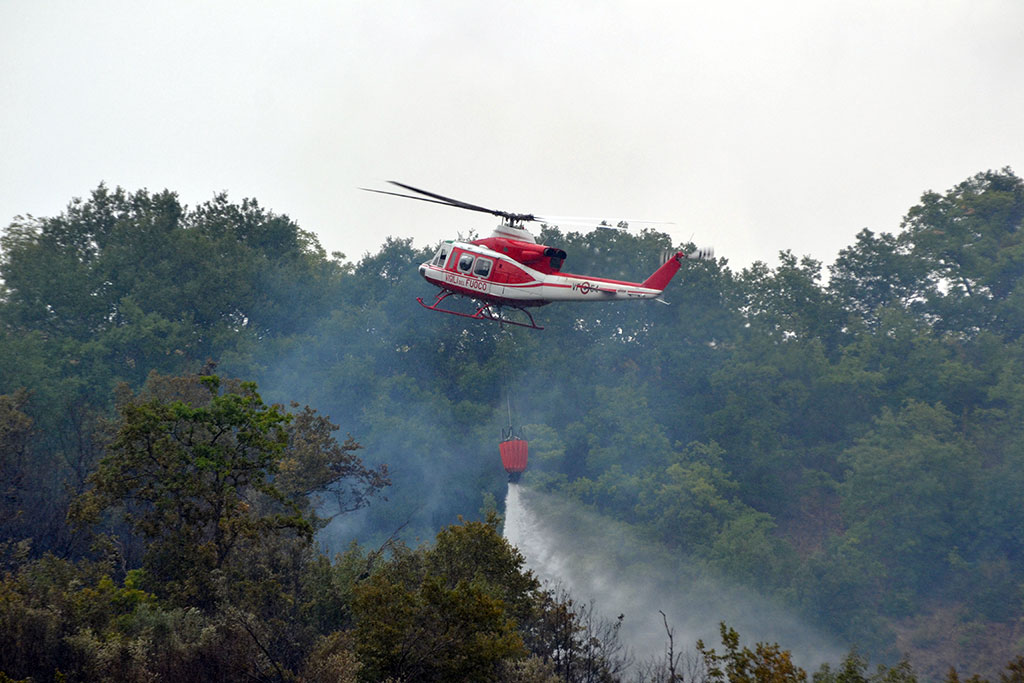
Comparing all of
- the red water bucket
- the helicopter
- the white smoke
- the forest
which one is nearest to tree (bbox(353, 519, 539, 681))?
the helicopter

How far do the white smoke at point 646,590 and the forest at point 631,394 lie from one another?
3.00 ft

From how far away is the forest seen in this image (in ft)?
207

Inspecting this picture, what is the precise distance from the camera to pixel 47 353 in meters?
73.1

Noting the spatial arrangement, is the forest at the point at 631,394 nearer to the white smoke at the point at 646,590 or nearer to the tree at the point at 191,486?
the white smoke at the point at 646,590

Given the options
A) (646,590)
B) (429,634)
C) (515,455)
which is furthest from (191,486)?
(646,590)

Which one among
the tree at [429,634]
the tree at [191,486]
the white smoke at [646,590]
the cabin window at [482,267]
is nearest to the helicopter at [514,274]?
the cabin window at [482,267]

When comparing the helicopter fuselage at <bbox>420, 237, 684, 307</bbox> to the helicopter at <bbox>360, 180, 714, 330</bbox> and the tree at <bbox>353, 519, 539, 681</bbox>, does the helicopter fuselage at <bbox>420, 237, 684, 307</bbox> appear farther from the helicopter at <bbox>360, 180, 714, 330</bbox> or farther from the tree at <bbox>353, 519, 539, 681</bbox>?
the tree at <bbox>353, 519, 539, 681</bbox>

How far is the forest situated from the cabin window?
1643 cm

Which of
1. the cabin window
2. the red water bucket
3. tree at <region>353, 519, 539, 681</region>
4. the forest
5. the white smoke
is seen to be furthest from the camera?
the forest

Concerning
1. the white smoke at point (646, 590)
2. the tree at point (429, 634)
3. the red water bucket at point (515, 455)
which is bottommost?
the white smoke at point (646, 590)

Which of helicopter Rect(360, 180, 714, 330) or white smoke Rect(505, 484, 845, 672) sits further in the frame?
white smoke Rect(505, 484, 845, 672)

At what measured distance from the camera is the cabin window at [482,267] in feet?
131

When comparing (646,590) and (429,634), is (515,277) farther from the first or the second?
(646,590)

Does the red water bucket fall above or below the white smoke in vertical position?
above
